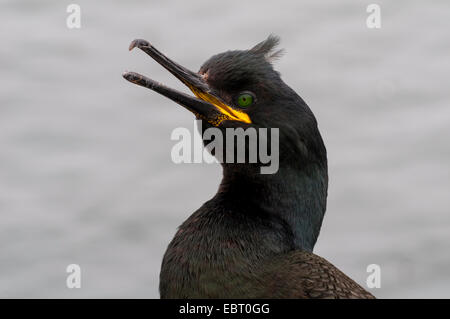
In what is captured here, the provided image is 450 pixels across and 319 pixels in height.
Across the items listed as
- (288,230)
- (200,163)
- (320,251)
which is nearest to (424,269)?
(320,251)

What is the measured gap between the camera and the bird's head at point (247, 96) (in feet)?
20.7

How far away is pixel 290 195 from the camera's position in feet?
20.9

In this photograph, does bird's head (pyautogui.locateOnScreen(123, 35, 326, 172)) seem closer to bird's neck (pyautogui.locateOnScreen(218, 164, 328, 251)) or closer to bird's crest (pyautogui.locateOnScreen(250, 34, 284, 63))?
bird's crest (pyautogui.locateOnScreen(250, 34, 284, 63))

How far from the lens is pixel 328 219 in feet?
37.1

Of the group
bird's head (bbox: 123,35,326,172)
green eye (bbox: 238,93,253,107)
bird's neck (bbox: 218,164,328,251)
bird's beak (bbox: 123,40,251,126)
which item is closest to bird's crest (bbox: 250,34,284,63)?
bird's head (bbox: 123,35,326,172)

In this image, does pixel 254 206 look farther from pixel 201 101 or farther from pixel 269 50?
pixel 269 50

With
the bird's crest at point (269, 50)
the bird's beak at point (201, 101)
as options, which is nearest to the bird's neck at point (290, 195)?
the bird's beak at point (201, 101)

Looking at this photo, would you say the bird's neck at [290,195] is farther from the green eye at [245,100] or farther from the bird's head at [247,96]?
the green eye at [245,100]

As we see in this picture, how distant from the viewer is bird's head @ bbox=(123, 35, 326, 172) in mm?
6312

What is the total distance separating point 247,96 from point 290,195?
62cm

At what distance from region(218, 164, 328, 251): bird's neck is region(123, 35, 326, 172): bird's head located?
0.39 ft

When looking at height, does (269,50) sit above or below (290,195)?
above

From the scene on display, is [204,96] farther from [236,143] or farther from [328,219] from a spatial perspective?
[328,219]

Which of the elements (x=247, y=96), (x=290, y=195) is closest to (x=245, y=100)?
(x=247, y=96)
